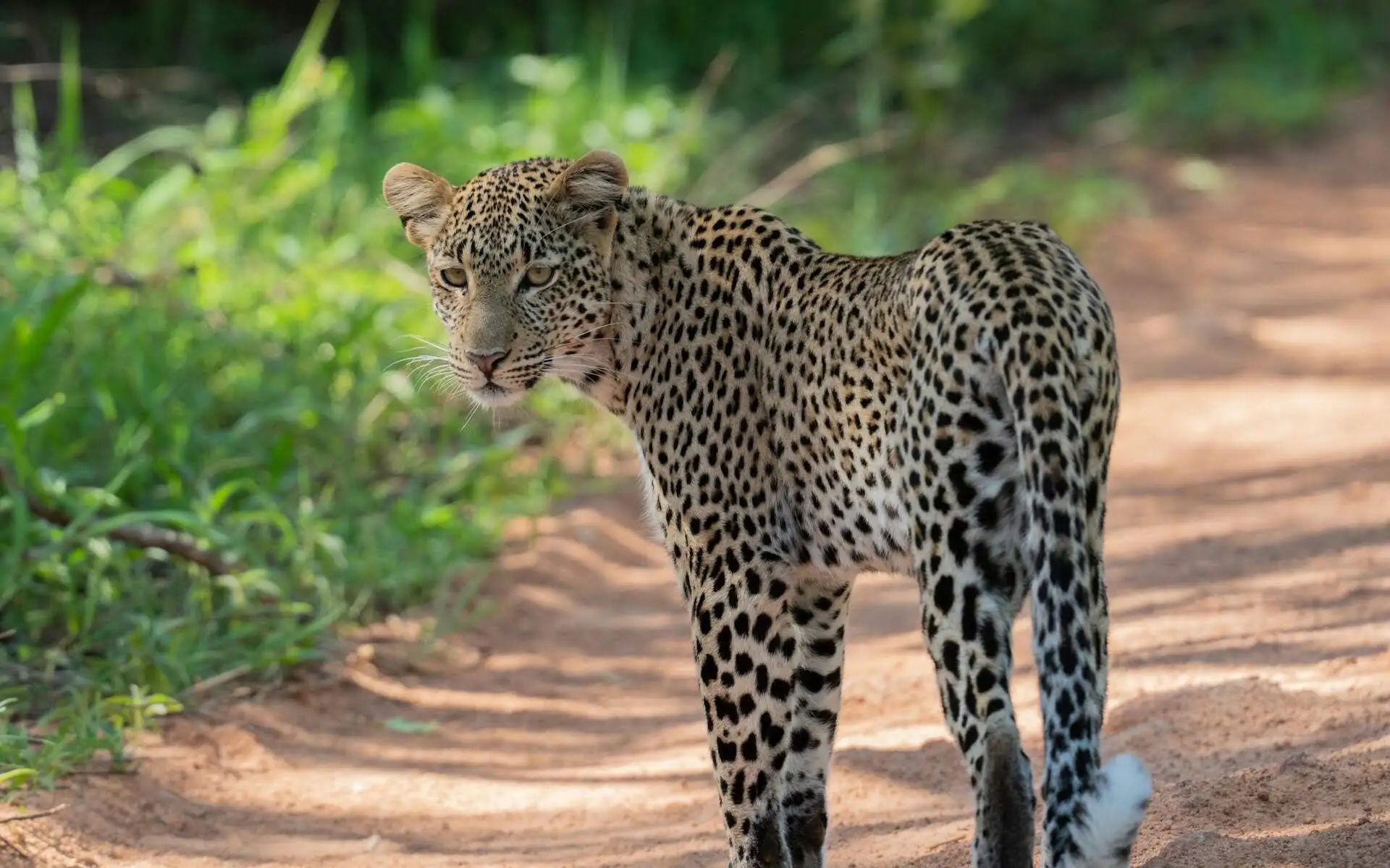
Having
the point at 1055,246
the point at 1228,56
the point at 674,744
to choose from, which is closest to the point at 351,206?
the point at 674,744

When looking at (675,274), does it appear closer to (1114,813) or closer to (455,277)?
(455,277)

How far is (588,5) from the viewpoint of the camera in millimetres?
14711

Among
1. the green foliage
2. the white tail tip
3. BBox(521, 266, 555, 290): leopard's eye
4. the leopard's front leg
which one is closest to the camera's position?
the white tail tip

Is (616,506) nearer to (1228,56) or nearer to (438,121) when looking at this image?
(438,121)

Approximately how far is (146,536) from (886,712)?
8.76 ft

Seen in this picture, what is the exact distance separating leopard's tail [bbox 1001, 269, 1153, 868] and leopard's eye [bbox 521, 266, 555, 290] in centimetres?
156

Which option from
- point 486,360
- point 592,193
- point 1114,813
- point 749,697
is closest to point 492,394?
point 486,360

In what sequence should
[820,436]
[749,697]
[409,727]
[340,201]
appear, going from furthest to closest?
[340,201]
[409,727]
[749,697]
[820,436]

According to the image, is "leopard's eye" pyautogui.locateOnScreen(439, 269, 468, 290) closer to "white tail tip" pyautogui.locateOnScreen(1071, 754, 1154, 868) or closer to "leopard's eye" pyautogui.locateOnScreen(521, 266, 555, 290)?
"leopard's eye" pyautogui.locateOnScreen(521, 266, 555, 290)

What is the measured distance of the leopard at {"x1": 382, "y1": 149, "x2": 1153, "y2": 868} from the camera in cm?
369

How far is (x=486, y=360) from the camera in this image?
4801mm

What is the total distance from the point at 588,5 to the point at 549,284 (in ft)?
33.8

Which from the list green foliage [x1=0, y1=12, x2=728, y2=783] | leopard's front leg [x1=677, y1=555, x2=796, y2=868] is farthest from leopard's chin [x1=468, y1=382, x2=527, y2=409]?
leopard's front leg [x1=677, y1=555, x2=796, y2=868]

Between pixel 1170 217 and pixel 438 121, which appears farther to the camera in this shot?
pixel 1170 217
